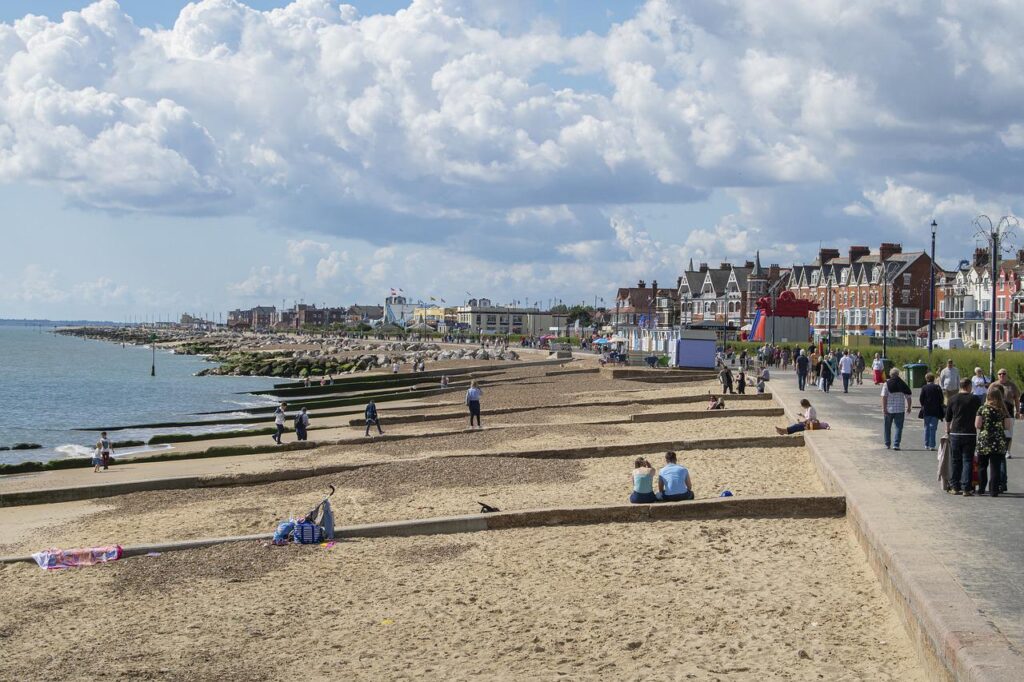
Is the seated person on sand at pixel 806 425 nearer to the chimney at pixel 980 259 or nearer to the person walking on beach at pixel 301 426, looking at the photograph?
the person walking on beach at pixel 301 426

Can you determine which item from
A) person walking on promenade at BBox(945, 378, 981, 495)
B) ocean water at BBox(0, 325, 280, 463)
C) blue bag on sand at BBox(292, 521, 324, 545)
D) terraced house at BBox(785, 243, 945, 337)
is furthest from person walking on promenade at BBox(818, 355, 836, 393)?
terraced house at BBox(785, 243, 945, 337)

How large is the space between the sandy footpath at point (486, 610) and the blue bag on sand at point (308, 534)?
30 cm

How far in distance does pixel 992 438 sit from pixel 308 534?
8921 millimetres

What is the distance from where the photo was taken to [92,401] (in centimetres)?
5438

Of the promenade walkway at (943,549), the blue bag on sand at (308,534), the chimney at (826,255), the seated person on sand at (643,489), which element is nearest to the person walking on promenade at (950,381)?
the promenade walkway at (943,549)

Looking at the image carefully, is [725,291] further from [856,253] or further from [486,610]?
[486,610]

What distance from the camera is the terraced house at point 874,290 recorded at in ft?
288

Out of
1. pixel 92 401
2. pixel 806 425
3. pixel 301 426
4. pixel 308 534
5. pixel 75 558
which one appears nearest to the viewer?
pixel 75 558

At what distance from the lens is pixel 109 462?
26609mm

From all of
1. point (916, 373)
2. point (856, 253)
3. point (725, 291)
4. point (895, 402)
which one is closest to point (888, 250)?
point (856, 253)

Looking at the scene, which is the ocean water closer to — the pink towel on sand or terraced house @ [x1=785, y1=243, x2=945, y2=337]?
the pink towel on sand

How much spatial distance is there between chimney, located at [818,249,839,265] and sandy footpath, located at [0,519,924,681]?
97525 mm

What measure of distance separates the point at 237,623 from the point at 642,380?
38634 millimetres

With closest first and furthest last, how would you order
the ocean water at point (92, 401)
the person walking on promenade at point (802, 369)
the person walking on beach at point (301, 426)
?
the person walking on beach at point (301, 426)
the person walking on promenade at point (802, 369)
the ocean water at point (92, 401)
